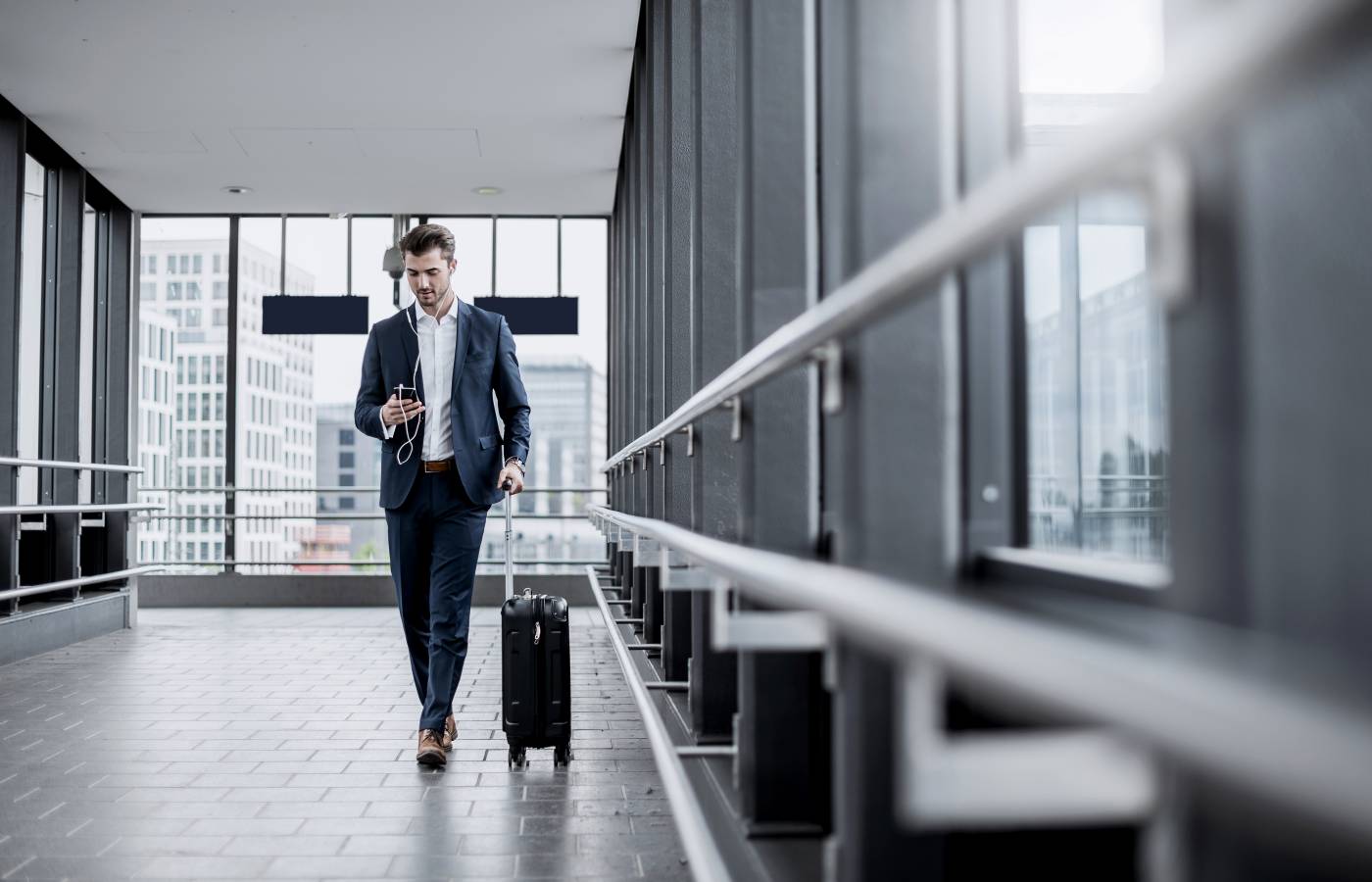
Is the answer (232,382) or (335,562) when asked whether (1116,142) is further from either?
(232,382)

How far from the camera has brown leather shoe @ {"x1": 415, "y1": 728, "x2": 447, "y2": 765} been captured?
4.00 metres

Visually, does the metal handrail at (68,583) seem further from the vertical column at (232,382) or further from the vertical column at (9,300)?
the vertical column at (232,382)

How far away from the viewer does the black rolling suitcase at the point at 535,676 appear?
152 inches

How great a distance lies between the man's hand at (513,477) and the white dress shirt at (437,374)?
199 millimetres

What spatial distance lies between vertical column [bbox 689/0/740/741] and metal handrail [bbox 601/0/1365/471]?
252cm

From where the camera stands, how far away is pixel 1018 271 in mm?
2115

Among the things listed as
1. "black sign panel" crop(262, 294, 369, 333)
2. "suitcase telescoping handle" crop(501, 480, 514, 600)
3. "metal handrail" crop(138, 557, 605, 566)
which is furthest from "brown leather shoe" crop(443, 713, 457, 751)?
"black sign panel" crop(262, 294, 369, 333)

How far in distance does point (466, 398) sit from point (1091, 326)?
2.61 meters

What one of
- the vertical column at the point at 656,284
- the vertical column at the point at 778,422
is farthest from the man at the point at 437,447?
the vertical column at the point at 778,422

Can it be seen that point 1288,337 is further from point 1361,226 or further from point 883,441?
point 883,441

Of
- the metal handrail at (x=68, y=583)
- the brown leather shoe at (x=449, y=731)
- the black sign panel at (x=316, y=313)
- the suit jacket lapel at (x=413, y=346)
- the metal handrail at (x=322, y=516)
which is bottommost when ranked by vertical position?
the brown leather shoe at (x=449, y=731)

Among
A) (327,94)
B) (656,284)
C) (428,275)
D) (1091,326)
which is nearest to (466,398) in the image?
(428,275)

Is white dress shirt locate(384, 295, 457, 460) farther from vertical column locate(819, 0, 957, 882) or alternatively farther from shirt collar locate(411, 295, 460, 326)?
vertical column locate(819, 0, 957, 882)

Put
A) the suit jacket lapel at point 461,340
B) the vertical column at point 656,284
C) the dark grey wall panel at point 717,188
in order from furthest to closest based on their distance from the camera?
1. the vertical column at point 656,284
2. the suit jacket lapel at point 461,340
3. the dark grey wall panel at point 717,188
